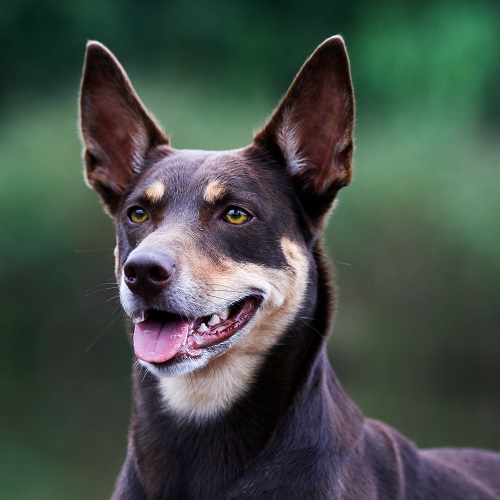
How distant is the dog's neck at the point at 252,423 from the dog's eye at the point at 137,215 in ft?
2.08

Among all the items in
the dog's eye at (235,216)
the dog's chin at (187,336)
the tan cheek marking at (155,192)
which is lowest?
the dog's chin at (187,336)

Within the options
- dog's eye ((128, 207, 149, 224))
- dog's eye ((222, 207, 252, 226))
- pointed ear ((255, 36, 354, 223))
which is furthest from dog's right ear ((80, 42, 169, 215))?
dog's eye ((222, 207, 252, 226))

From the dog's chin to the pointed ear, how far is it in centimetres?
65

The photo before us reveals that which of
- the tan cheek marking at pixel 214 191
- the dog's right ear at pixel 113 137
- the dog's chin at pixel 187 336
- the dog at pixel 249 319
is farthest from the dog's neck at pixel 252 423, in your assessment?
the dog's right ear at pixel 113 137

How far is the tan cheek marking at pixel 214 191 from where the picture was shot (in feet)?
12.4

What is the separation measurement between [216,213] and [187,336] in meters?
0.54

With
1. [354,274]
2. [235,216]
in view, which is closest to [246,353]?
[235,216]

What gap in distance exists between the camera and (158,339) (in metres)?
3.53

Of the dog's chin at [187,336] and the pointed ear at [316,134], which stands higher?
the pointed ear at [316,134]

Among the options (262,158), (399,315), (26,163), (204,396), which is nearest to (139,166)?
(262,158)

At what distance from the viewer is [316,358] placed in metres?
3.78

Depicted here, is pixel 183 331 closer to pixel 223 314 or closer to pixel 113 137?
pixel 223 314

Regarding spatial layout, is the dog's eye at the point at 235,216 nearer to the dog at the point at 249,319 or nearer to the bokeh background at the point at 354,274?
Result: the dog at the point at 249,319

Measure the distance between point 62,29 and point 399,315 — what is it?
1518 centimetres
